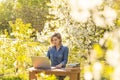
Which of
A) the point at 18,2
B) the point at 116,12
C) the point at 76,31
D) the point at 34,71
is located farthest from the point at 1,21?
the point at 116,12

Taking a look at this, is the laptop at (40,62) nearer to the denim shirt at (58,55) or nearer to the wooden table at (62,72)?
the wooden table at (62,72)

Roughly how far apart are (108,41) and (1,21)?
29640mm

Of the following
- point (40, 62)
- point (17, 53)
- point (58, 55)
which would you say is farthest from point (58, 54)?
point (17, 53)

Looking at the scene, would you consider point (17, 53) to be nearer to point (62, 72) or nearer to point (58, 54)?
point (58, 54)

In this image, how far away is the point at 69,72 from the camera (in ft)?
21.7

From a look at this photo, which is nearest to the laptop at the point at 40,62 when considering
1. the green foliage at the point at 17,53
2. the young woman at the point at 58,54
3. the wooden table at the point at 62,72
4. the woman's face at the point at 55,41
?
the wooden table at the point at 62,72

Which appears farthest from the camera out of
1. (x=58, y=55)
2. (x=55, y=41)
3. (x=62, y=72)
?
(x=58, y=55)

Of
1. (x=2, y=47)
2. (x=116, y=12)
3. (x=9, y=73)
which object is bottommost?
(x=9, y=73)

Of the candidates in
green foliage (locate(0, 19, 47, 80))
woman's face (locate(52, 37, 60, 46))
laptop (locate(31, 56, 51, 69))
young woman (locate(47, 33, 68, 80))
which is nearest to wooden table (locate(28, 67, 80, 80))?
laptop (locate(31, 56, 51, 69))

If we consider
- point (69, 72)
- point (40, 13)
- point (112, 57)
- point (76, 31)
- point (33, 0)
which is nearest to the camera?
point (112, 57)

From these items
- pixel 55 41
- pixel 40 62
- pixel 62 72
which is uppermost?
pixel 55 41

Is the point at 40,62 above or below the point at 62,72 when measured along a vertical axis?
above

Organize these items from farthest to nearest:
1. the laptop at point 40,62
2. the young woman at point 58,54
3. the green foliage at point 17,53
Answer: the green foliage at point 17,53 → the young woman at point 58,54 → the laptop at point 40,62

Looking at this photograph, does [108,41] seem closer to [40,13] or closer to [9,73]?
[9,73]
